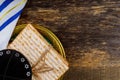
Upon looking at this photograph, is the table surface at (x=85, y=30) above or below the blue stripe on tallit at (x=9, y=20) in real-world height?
below

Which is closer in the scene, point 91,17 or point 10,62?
point 10,62

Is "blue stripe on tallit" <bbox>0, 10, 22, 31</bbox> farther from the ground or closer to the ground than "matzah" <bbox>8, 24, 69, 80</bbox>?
farther from the ground

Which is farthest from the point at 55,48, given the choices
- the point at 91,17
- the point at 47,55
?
the point at 91,17

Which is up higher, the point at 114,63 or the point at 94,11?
the point at 94,11

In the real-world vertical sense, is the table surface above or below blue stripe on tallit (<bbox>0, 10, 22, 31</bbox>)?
below

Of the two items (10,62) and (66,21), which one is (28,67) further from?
(66,21)
